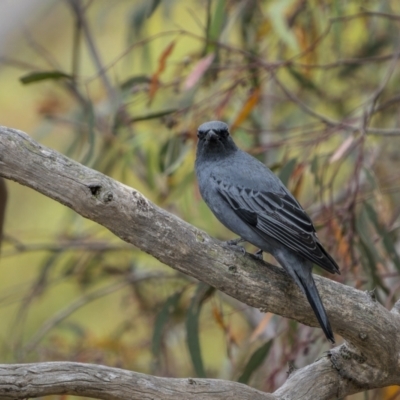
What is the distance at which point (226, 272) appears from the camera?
3002 millimetres

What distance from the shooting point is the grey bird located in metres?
3.27

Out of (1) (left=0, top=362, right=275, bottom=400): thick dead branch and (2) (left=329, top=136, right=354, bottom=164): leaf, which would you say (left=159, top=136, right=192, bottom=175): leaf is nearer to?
(2) (left=329, top=136, right=354, bottom=164): leaf

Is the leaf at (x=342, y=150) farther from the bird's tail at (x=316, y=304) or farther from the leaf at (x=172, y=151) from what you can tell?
the bird's tail at (x=316, y=304)

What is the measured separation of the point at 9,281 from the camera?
821cm

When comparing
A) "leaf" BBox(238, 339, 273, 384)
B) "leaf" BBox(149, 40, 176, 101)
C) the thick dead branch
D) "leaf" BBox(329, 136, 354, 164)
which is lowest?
the thick dead branch

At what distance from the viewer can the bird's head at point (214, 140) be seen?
3.82 m

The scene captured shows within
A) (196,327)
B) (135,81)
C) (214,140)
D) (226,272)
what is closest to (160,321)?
(196,327)

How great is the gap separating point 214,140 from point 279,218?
0.58 meters

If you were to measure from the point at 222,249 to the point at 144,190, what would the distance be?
4.59 meters

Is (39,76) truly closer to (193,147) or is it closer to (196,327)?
(193,147)

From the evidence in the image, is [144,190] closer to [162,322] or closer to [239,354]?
[239,354]

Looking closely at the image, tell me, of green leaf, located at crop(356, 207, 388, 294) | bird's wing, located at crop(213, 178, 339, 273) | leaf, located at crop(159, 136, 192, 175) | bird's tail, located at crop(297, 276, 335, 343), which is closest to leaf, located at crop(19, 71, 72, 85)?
leaf, located at crop(159, 136, 192, 175)

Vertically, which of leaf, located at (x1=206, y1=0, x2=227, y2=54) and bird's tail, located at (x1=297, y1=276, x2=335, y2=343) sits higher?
leaf, located at (x1=206, y1=0, x2=227, y2=54)

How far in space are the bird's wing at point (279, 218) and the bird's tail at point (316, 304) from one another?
7.2 inches
